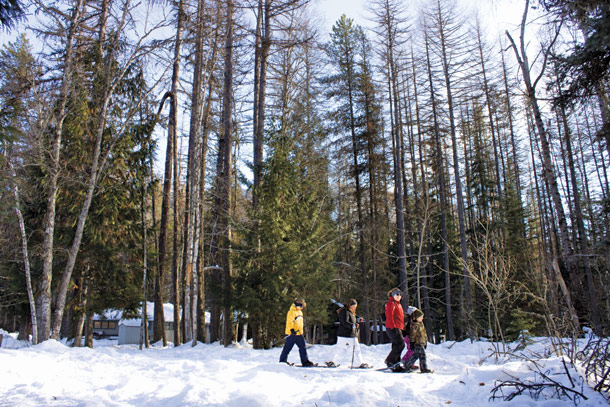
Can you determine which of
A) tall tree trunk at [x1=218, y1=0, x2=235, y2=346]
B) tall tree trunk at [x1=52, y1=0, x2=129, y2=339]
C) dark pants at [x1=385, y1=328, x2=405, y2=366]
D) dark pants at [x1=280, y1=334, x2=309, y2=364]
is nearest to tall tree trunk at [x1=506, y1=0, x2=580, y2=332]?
dark pants at [x1=385, y1=328, x2=405, y2=366]

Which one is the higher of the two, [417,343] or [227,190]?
[227,190]

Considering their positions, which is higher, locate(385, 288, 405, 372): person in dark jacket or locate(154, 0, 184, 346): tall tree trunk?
locate(154, 0, 184, 346): tall tree trunk

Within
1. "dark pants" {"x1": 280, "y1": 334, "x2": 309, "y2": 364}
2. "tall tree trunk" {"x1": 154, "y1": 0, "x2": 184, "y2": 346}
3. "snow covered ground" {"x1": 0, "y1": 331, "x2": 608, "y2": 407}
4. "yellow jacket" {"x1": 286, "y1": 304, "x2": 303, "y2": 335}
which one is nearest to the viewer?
"snow covered ground" {"x1": 0, "y1": 331, "x2": 608, "y2": 407}

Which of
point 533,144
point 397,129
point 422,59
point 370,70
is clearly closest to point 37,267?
point 397,129

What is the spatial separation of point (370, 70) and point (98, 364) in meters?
19.5

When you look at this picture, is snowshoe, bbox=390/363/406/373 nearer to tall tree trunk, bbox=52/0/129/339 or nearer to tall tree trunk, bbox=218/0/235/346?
tall tree trunk, bbox=218/0/235/346

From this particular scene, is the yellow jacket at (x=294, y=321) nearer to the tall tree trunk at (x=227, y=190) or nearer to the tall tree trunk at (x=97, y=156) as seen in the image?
the tall tree trunk at (x=227, y=190)

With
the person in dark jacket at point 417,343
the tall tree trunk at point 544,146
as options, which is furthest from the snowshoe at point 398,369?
the tall tree trunk at point 544,146

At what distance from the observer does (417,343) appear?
25.8 feet

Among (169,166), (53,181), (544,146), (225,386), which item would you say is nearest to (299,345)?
(225,386)

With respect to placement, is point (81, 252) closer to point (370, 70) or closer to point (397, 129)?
point (397, 129)

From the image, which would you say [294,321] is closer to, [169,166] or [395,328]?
[395,328]

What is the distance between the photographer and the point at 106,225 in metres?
13.9

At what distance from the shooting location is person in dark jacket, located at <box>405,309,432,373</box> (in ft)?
25.6
